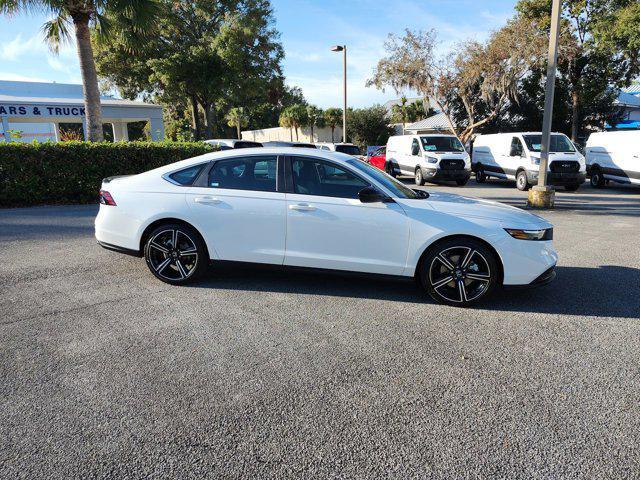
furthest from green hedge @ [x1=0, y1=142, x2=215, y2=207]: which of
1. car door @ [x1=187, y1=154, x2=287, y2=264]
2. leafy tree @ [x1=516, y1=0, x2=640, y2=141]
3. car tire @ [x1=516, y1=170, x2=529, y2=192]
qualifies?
leafy tree @ [x1=516, y1=0, x2=640, y2=141]

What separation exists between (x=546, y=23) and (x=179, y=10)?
20.2m

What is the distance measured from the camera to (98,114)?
1288cm

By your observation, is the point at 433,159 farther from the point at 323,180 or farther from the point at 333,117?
→ the point at 333,117

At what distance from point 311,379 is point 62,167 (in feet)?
32.5

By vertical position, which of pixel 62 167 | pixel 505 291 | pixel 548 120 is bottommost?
pixel 505 291

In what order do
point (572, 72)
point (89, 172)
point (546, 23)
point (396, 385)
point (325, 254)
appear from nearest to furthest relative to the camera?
point (396, 385), point (325, 254), point (89, 172), point (546, 23), point (572, 72)

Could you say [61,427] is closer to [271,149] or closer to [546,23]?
[271,149]

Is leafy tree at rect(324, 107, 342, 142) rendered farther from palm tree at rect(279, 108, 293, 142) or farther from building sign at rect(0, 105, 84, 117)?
building sign at rect(0, 105, 84, 117)

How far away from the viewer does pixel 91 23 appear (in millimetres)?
12492

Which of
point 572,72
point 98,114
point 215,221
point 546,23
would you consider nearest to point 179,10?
point 98,114

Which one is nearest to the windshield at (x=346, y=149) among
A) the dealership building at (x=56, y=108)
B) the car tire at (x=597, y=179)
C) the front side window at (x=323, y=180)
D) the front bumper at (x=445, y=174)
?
the front bumper at (x=445, y=174)

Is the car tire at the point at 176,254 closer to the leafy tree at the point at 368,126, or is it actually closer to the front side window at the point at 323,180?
the front side window at the point at 323,180

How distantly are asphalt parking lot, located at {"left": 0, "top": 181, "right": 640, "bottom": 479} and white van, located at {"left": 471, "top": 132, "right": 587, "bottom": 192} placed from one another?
10520 millimetres

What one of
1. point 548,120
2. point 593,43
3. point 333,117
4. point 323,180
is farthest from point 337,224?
point 333,117
